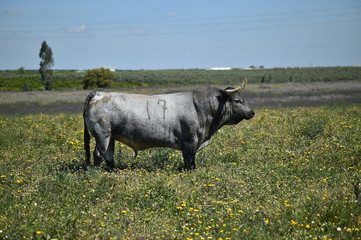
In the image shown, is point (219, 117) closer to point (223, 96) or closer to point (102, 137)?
point (223, 96)

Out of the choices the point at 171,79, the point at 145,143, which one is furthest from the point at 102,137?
the point at 171,79

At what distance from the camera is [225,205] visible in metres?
7.93

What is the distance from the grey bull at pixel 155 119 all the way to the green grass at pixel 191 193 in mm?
652

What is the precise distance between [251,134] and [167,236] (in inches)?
378

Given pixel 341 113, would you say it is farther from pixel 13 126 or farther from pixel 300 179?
pixel 13 126

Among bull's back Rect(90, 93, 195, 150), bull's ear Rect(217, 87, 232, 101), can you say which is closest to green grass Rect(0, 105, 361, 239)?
bull's back Rect(90, 93, 195, 150)

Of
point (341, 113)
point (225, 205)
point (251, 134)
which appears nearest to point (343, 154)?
point (251, 134)

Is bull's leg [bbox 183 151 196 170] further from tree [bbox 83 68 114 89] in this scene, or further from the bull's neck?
tree [bbox 83 68 114 89]

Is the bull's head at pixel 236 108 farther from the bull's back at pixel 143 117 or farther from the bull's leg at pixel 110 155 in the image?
the bull's leg at pixel 110 155

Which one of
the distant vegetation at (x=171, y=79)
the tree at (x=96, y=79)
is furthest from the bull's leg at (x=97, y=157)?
the tree at (x=96, y=79)

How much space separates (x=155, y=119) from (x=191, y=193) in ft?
9.10

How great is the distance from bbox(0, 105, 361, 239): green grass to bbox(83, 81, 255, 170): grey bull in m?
0.65

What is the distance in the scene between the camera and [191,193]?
27.8ft

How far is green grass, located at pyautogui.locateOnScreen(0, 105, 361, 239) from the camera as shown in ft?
22.2
